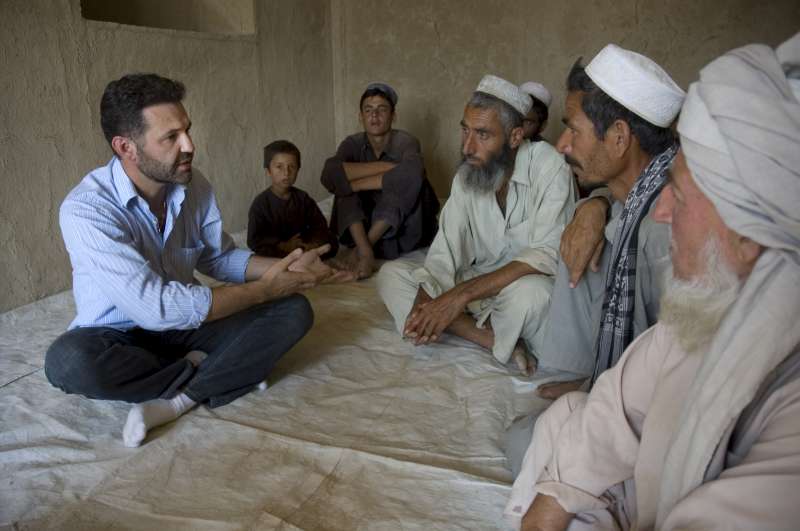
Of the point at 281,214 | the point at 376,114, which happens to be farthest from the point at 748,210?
the point at 376,114

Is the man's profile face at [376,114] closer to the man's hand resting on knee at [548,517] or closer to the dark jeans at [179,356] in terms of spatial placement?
the dark jeans at [179,356]

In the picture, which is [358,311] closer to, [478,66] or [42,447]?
[42,447]

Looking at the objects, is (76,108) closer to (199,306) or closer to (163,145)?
(163,145)

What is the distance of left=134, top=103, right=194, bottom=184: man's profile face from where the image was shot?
2152mm

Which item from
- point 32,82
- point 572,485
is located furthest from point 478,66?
point 572,485

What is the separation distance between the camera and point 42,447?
1968 millimetres

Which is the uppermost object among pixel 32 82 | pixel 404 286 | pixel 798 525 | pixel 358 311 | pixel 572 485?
pixel 32 82

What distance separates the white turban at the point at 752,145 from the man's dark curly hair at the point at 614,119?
43.9 inches

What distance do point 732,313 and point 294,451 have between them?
1441 mm

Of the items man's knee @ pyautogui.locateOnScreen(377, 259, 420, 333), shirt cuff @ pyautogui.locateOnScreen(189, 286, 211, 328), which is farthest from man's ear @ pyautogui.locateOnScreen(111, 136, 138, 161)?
man's knee @ pyautogui.locateOnScreen(377, 259, 420, 333)

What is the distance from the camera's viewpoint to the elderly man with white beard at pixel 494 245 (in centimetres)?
254

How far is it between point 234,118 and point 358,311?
82.7 inches

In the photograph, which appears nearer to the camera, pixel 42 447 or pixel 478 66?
pixel 42 447

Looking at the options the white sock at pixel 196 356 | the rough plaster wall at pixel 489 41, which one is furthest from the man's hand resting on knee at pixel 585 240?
the rough plaster wall at pixel 489 41
